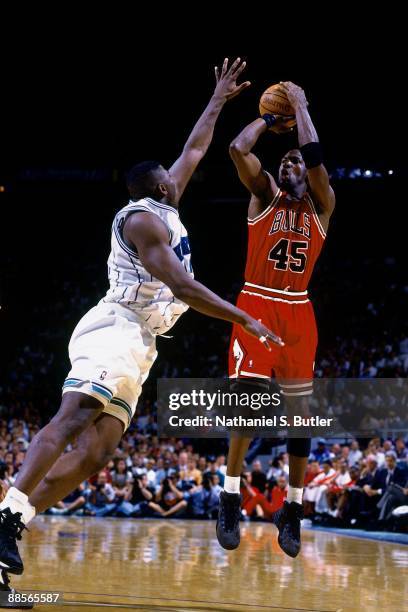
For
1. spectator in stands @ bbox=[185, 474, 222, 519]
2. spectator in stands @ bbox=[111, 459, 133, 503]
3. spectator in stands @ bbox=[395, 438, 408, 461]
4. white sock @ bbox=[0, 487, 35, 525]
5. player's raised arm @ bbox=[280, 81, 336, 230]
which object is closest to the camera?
white sock @ bbox=[0, 487, 35, 525]

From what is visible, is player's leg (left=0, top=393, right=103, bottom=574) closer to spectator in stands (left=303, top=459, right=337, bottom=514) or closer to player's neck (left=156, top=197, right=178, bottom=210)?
player's neck (left=156, top=197, right=178, bottom=210)

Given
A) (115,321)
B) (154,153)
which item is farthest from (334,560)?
(154,153)

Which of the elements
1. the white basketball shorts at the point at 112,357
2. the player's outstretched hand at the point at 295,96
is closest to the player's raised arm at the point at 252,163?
the player's outstretched hand at the point at 295,96

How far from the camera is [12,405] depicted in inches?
752

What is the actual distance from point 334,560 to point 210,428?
821 centimetres

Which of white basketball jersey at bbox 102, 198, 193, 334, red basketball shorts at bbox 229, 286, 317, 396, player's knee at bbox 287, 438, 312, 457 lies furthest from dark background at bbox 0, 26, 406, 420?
white basketball jersey at bbox 102, 198, 193, 334

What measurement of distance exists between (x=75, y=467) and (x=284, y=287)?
1943 millimetres

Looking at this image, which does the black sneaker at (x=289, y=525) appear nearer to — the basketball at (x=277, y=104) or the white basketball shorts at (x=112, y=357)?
the white basketball shorts at (x=112, y=357)

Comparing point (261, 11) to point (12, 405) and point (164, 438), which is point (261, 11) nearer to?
point (164, 438)

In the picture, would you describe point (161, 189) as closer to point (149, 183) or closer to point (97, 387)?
point (149, 183)

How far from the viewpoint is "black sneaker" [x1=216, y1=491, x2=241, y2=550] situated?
5516mm

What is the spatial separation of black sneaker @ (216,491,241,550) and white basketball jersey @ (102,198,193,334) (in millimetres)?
1408

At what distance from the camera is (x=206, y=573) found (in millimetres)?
6625
